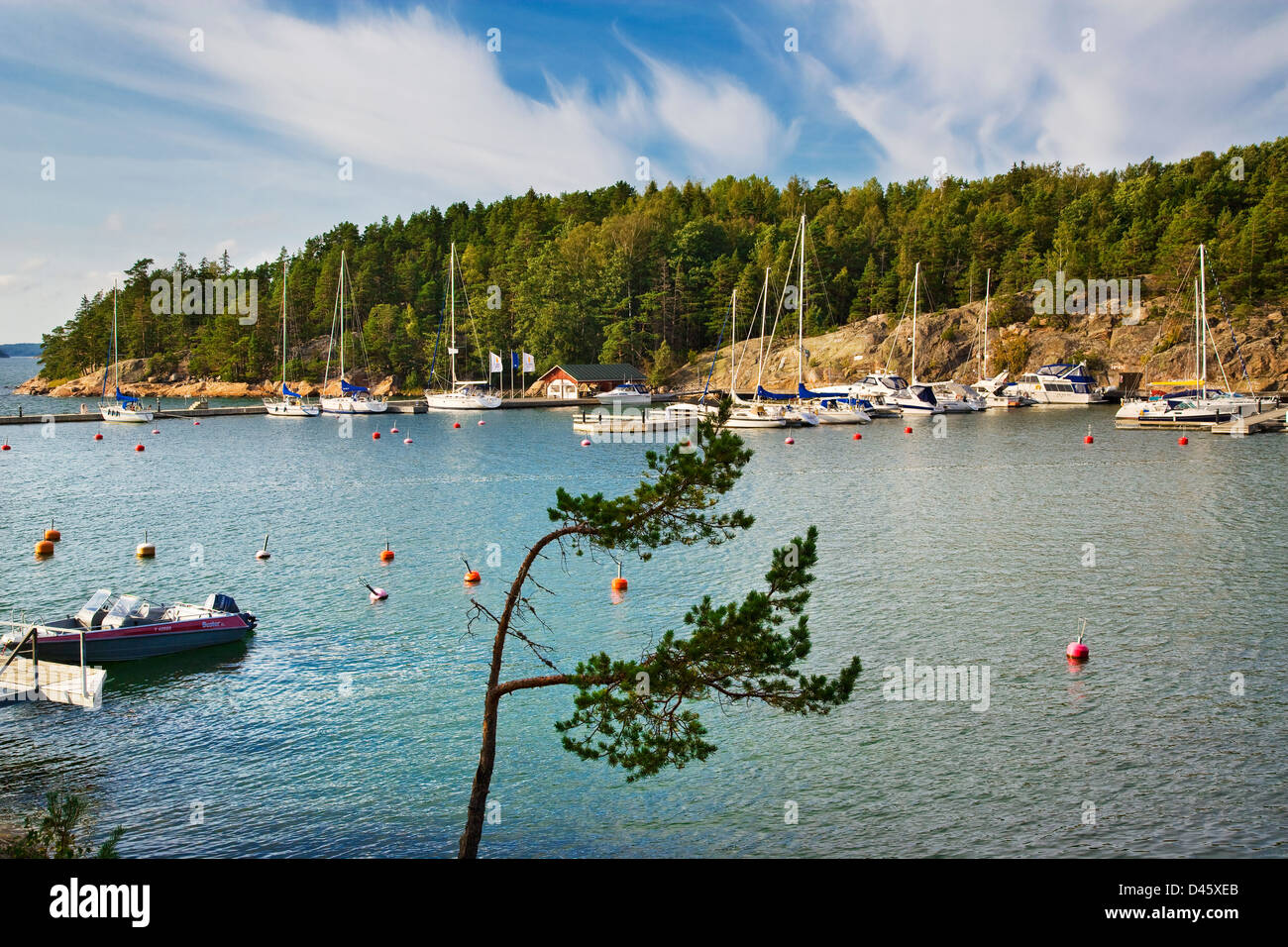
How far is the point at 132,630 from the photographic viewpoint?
23.1m

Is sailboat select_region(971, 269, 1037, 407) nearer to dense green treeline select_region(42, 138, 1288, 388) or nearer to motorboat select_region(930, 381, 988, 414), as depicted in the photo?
motorboat select_region(930, 381, 988, 414)

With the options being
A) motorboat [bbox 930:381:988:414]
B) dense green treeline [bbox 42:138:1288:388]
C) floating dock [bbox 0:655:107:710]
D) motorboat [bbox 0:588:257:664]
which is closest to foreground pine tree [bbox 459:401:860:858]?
floating dock [bbox 0:655:107:710]

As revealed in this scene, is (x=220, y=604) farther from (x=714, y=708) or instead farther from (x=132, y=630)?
(x=714, y=708)

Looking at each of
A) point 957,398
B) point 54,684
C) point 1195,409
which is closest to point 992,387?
point 957,398

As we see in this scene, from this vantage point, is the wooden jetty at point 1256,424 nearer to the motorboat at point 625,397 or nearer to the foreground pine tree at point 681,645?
the motorboat at point 625,397

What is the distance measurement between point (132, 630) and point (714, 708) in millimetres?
15138

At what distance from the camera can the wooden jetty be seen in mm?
67125

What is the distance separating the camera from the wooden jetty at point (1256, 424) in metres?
67.1

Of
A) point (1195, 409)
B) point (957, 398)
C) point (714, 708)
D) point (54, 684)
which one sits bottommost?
point (714, 708)

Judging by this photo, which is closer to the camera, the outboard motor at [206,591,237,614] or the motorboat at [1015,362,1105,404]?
the outboard motor at [206,591,237,614]

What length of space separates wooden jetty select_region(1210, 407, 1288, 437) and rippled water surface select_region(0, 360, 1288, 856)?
74.6 ft

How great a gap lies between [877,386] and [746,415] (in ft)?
74.7
